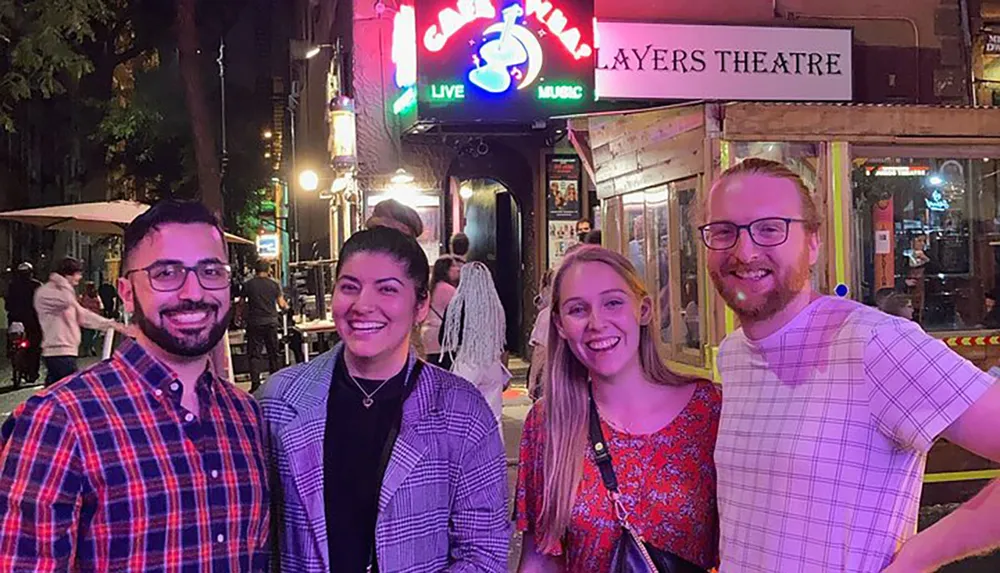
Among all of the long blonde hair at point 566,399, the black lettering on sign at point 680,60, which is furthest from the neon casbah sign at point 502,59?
the long blonde hair at point 566,399

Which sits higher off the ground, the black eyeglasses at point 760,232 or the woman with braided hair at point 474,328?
the black eyeglasses at point 760,232

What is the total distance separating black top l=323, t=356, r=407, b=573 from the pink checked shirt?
928 millimetres

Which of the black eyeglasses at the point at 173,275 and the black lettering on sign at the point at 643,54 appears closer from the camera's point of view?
the black eyeglasses at the point at 173,275

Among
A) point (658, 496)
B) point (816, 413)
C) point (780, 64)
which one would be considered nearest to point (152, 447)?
point (658, 496)

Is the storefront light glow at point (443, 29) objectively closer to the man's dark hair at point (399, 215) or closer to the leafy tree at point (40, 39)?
the man's dark hair at point (399, 215)

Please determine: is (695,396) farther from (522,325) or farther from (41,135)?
(41,135)

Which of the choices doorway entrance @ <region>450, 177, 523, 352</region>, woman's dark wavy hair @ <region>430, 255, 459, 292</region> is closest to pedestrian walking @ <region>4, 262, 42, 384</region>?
doorway entrance @ <region>450, 177, 523, 352</region>

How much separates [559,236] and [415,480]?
11547 mm

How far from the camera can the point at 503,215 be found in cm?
1652

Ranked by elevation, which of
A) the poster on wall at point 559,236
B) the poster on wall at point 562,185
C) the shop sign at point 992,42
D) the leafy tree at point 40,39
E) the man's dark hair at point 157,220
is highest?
the leafy tree at point 40,39

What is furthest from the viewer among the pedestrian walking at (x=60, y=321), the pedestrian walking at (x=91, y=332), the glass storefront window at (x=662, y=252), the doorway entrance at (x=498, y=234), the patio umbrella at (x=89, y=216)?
the pedestrian walking at (x=91, y=332)

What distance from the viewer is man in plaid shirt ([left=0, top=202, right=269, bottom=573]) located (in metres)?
1.89

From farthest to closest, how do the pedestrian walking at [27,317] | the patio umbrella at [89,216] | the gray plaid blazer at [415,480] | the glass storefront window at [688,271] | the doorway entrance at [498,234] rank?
the doorway entrance at [498,234] → the pedestrian walking at [27,317] → the patio umbrella at [89,216] → the glass storefront window at [688,271] → the gray plaid blazer at [415,480]

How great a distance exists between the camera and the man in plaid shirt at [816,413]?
1.88m
